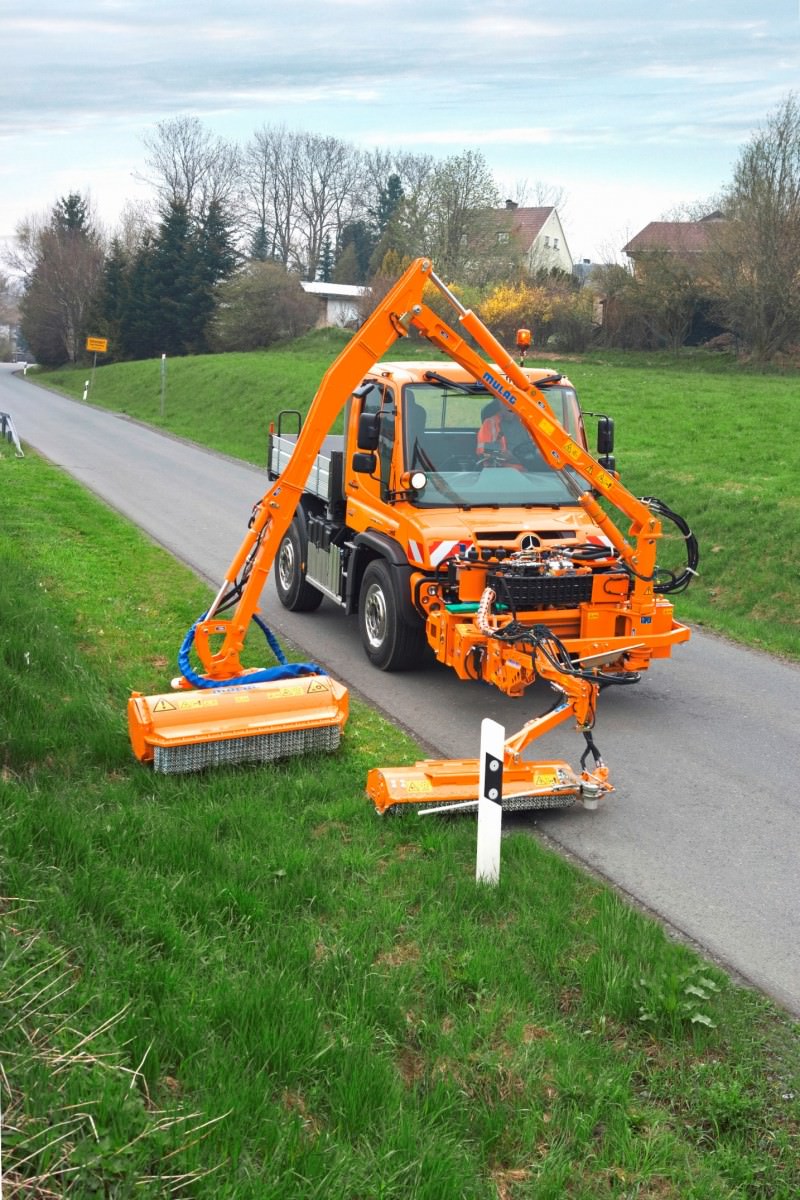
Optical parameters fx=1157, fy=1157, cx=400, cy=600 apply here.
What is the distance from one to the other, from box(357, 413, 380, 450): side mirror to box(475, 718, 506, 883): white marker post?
14.1ft

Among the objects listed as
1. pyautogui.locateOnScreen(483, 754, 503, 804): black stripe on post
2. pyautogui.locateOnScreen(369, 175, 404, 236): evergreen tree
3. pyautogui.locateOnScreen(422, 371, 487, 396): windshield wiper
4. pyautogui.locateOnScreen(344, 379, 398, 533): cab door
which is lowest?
pyautogui.locateOnScreen(483, 754, 503, 804): black stripe on post

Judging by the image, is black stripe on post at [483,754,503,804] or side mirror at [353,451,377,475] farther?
side mirror at [353,451,377,475]

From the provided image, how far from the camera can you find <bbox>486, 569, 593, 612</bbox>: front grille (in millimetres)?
8430

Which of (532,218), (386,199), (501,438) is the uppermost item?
(386,199)

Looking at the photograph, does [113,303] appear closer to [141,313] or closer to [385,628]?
[141,313]

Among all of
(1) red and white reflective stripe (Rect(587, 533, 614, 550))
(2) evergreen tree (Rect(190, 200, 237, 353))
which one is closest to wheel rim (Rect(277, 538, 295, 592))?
(1) red and white reflective stripe (Rect(587, 533, 614, 550))

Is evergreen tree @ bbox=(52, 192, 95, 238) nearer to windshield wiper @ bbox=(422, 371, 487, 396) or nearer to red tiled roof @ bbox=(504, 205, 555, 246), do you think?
red tiled roof @ bbox=(504, 205, 555, 246)

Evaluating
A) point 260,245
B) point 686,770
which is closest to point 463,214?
point 260,245

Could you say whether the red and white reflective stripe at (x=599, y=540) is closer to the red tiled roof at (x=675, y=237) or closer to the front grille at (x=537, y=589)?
the front grille at (x=537, y=589)

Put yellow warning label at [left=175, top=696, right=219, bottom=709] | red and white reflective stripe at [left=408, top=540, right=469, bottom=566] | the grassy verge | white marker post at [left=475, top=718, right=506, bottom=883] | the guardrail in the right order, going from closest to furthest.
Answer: the grassy verge → white marker post at [left=475, top=718, right=506, bottom=883] → yellow warning label at [left=175, top=696, right=219, bottom=709] → red and white reflective stripe at [left=408, top=540, right=469, bottom=566] → the guardrail

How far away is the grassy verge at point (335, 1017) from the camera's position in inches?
137

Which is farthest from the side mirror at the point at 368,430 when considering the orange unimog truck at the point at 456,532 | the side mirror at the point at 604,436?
the side mirror at the point at 604,436

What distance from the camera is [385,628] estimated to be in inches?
383

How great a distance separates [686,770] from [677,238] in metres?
48.2
